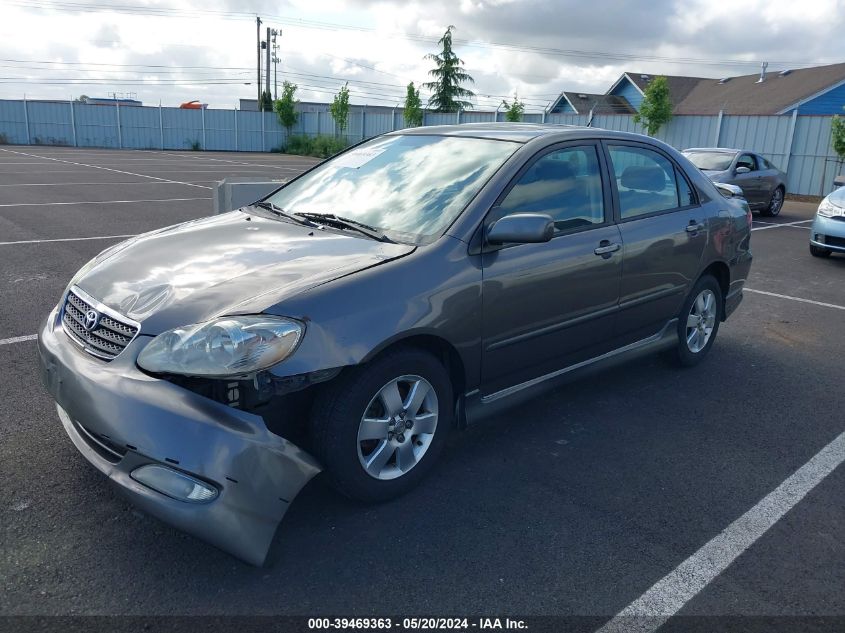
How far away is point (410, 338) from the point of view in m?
3.23

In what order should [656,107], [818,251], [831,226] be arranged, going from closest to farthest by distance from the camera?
[831,226] → [818,251] → [656,107]

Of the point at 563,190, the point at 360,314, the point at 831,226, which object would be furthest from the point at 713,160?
the point at 360,314

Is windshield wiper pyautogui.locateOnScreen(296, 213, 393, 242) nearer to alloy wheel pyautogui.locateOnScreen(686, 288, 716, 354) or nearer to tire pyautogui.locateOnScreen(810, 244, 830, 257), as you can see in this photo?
alloy wheel pyautogui.locateOnScreen(686, 288, 716, 354)

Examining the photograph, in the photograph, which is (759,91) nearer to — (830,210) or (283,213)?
(830,210)

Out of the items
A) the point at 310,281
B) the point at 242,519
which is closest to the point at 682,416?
the point at 310,281

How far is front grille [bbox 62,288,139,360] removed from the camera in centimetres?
291

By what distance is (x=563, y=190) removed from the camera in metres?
4.09

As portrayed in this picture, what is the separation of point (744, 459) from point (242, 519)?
2.75m

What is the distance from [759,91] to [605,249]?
37.3m

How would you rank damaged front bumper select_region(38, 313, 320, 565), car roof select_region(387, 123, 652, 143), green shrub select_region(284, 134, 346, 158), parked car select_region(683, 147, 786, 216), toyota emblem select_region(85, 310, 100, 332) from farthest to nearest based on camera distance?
green shrub select_region(284, 134, 346, 158) → parked car select_region(683, 147, 786, 216) → car roof select_region(387, 123, 652, 143) → toyota emblem select_region(85, 310, 100, 332) → damaged front bumper select_region(38, 313, 320, 565)

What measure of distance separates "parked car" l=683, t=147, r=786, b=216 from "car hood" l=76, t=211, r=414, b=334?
498 inches

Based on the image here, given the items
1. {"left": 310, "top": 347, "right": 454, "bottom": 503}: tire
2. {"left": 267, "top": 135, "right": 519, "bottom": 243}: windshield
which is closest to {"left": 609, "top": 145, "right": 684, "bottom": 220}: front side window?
{"left": 267, "top": 135, "right": 519, "bottom": 243}: windshield

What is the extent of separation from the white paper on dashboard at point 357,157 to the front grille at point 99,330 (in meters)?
1.81

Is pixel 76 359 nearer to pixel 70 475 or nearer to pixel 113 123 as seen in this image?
pixel 70 475
